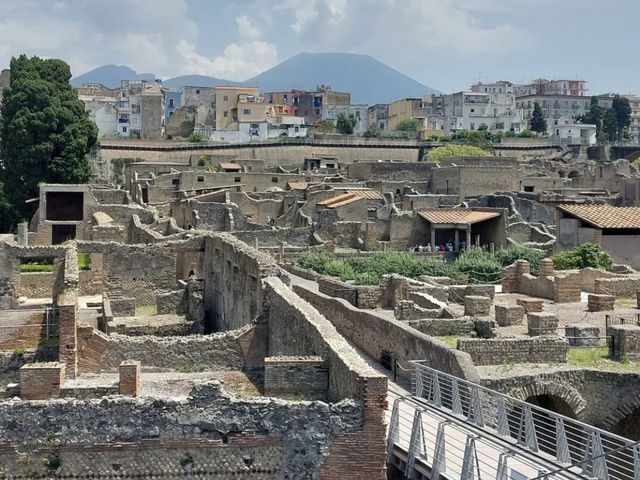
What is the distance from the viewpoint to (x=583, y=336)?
2177 centimetres

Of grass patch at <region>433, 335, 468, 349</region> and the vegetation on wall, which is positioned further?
the vegetation on wall

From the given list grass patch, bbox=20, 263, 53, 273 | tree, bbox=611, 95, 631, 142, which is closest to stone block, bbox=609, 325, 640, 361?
grass patch, bbox=20, 263, 53, 273

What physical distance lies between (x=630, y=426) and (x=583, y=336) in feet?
9.23

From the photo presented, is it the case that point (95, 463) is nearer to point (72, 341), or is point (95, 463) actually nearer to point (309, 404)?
point (309, 404)

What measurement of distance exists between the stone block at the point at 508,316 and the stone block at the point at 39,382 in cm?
1347

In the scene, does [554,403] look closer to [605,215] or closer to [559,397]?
[559,397]

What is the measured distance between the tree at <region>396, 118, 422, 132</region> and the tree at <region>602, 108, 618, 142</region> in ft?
85.8

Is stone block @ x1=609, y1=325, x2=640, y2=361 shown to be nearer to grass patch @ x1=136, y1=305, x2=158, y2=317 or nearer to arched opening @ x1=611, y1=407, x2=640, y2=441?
arched opening @ x1=611, y1=407, x2=640, y2=441

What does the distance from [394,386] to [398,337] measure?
2188mm

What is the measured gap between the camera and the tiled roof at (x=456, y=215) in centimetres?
4869

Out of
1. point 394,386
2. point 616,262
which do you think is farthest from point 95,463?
point 616,262

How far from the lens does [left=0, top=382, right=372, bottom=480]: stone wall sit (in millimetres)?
11367

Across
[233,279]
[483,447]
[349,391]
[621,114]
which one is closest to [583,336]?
[483,447]

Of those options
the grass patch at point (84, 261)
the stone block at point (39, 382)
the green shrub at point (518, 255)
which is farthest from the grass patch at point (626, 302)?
the stone block at point (39, 382)
